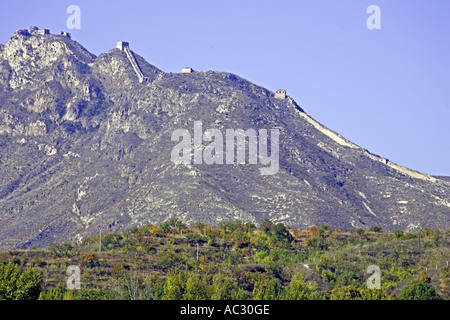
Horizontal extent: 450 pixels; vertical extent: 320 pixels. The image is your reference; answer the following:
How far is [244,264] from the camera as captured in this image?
115 meters

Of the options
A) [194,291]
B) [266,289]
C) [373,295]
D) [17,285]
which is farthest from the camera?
[266,289]

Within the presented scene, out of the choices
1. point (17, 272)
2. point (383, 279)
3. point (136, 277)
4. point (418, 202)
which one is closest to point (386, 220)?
point (418, 202)

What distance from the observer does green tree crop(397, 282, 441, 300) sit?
88956 mm

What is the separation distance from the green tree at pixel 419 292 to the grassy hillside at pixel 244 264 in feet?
0.24

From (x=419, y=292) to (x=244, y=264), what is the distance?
28148mm

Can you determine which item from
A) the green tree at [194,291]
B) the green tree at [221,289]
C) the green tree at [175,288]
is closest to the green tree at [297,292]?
the green tree at [221,289]

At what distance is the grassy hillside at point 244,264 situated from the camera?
295ft

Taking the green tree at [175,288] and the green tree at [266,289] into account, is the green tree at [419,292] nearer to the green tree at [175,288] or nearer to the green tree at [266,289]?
the green tree at [266,289]

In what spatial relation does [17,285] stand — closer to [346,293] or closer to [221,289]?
[221,289]

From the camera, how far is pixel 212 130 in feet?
614

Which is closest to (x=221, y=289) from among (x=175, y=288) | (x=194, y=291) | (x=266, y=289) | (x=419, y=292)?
(x=194, y=291)

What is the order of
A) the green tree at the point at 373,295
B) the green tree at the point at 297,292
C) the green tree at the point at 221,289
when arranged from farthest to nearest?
the green tree at the point at 297,292, the green tree at the point at 221,289, the green tree at the point at 373,295

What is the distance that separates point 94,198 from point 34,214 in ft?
30.6
